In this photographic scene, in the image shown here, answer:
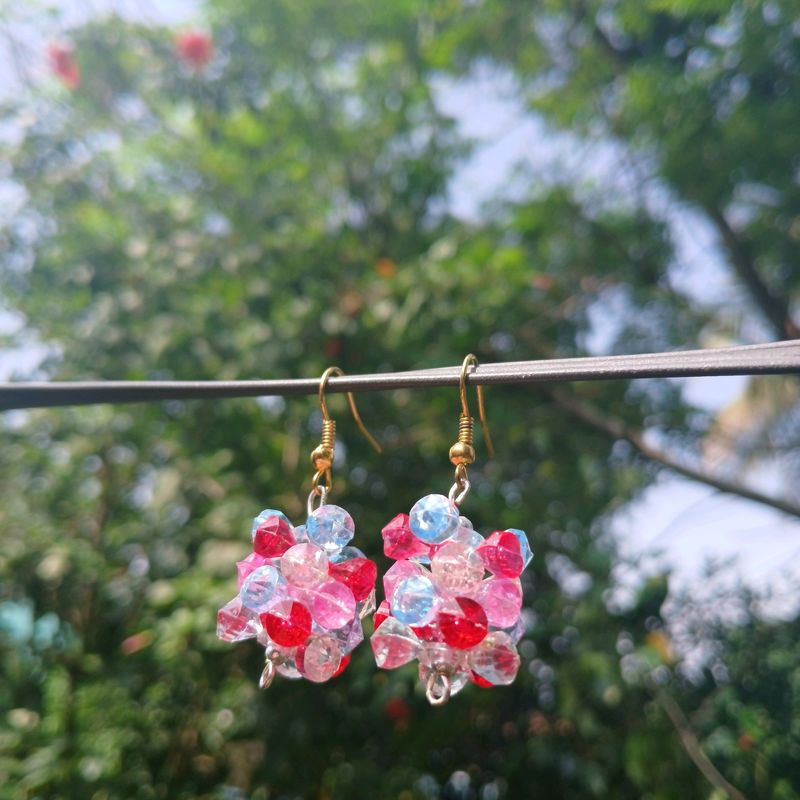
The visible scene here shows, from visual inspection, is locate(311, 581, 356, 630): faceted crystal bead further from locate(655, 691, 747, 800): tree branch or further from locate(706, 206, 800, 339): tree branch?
locate(706, 206, 800, 339): tree branch

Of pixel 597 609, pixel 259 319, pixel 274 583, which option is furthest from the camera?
pixel 259 319

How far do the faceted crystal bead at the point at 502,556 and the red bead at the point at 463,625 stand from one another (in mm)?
37

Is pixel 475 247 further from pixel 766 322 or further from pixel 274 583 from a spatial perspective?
pixel 274 583

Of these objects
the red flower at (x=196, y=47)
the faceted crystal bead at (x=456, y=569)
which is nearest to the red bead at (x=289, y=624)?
the faceted crystal bead at (x=456, y=569)

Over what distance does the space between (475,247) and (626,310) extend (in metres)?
0.46

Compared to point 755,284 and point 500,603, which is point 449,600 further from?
point 755,284

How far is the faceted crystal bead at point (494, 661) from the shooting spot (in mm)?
603

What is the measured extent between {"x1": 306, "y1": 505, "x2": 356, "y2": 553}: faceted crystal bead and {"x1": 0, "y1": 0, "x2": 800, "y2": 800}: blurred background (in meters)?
0.98

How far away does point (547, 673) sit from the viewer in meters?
1.75

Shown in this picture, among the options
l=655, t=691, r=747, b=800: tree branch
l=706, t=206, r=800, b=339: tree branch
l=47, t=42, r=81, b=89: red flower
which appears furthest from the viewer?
l=47, t=42, r=81, b=89: red flower

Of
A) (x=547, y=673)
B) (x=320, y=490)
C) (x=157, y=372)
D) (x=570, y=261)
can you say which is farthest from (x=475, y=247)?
(x=320, y=490)

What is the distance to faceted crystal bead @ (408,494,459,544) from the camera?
587mm

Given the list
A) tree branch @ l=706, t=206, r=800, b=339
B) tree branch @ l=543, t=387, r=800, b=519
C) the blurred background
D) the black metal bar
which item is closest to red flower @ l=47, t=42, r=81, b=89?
the blurred background

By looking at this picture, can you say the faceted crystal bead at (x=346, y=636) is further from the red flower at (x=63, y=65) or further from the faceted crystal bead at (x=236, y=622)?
the red flower at (x=63, y=65)
